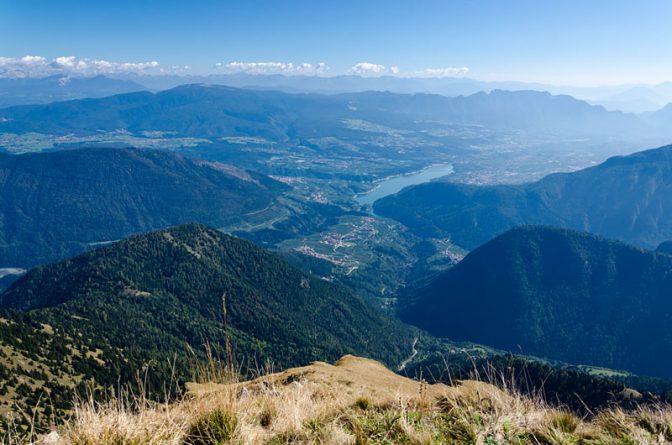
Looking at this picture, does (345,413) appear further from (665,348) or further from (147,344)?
(665,348)

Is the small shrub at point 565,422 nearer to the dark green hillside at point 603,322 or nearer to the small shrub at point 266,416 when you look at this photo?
the small shrub at point 266,416

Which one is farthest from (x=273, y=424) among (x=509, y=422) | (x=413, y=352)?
(x=413, y=352)

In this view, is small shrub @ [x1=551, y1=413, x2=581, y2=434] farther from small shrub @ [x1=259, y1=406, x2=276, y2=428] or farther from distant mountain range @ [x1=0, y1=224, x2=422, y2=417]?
distant mountain range @ [x1=0, y1=224, x2=422, y2=417]

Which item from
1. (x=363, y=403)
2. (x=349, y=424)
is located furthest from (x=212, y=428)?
(x=363, y=403)

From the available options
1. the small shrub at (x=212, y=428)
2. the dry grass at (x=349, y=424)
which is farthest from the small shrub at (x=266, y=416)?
the small shrub at (x=212, y=428)

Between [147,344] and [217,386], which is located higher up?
[217,386]
